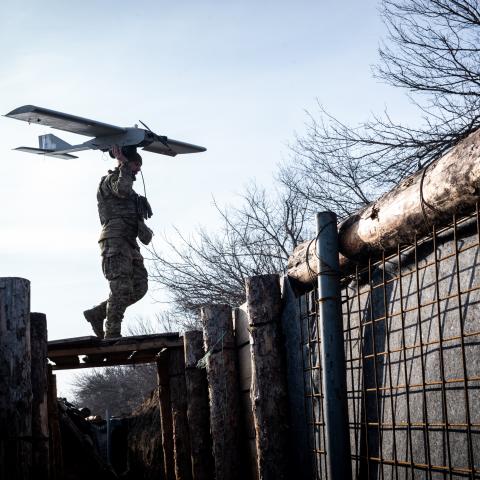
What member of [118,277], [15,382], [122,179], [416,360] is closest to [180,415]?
[118,277]

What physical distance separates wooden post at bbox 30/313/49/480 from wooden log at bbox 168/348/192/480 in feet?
9.13

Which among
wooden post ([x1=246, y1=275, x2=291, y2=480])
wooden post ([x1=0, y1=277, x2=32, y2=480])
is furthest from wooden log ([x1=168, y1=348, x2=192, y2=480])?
wooden post ([x1=246, y1=275, x2=291, y2=480])

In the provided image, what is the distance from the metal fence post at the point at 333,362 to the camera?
432cm

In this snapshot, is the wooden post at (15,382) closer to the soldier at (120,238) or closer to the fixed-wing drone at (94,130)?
the soldier at (120,238)

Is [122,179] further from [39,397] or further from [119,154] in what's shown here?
[39,397]

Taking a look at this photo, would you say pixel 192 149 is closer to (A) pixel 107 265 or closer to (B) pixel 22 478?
(A) pixel 107 265

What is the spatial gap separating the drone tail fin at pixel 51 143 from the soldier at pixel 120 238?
124 cm

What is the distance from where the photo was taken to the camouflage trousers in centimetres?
976

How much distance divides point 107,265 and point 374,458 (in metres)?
6.16

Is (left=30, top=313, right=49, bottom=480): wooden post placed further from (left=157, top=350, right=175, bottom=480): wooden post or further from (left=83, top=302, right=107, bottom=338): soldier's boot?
(left=157, top=350, right=175, bottom=480): wooden post

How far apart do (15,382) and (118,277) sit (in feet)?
12.7

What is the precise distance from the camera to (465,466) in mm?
3461

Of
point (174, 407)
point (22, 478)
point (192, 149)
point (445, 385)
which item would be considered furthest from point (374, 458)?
point (192, 149)

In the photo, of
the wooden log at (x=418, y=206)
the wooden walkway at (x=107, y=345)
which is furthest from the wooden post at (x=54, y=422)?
the wooden log at (x=418, y=206)
